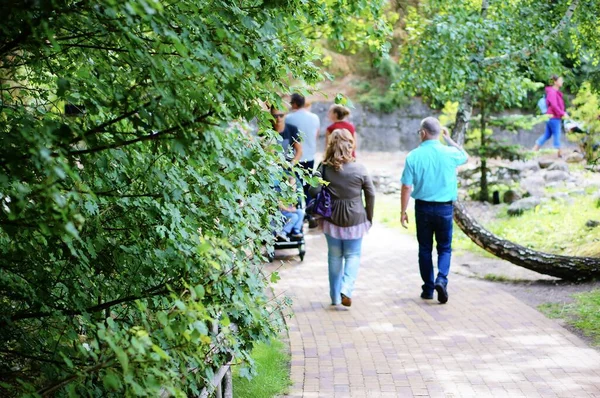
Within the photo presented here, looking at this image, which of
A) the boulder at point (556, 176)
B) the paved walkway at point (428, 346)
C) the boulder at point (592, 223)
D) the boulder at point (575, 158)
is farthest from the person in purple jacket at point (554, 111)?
the paved walkway at point (428, 346)

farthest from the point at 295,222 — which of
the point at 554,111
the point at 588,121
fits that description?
the point at 554,111

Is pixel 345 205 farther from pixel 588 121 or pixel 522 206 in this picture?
pixel 588 121

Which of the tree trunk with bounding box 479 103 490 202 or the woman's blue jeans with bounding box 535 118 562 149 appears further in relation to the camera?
the woman's blue jeans with bounding box 535 118 562 149

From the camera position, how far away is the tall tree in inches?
451

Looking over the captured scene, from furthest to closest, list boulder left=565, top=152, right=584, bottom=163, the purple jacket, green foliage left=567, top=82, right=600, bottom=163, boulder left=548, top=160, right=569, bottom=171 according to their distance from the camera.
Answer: boulder left=565, top=152, right=584, bottom=163 → the purple jacket → boulder left=548, top=160, right=569, bottom=171 → green foliage left=567, top=82, right=600, bottom=163

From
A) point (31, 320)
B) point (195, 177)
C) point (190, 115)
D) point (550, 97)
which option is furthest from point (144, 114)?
point (550, 97)

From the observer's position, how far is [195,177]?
4.24 m

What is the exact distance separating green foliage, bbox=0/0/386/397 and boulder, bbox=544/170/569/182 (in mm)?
14905

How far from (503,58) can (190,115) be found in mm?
9958

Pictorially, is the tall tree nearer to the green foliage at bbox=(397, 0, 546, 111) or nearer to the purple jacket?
the green foliage at bbox=(397, 0, 546, 111)

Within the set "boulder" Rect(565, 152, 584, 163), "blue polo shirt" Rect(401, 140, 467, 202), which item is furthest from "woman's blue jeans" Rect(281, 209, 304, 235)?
"boulder" Rect(565, 152, 584, 163)

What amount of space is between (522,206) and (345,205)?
7353mm

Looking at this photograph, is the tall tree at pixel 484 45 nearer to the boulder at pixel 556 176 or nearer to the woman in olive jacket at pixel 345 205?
the woman in olive jacket at pixel 345 205

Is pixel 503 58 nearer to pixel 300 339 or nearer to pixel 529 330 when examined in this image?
pixel 529 330
